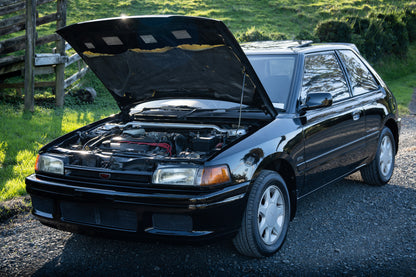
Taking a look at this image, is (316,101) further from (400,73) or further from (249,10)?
(249,10)

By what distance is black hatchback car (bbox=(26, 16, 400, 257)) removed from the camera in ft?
11.1

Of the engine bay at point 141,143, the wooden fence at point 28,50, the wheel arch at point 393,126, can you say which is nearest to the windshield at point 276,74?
the engine bay at point 141,143

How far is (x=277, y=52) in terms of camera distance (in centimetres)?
480

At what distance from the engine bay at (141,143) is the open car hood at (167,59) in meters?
0.41

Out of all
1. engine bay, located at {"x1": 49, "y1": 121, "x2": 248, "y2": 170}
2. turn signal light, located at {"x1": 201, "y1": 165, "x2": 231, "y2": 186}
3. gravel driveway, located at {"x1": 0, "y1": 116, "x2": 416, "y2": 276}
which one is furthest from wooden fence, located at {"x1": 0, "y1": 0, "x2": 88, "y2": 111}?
turn signal light, located at {"x1": 201, "y1": 165, "x2": 231, "y2": 186}

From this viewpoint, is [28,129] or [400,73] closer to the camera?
[28,129]

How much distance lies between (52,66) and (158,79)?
7.13 meters

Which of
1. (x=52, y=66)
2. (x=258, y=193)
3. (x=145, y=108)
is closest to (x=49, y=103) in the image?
(x=52, y=66)

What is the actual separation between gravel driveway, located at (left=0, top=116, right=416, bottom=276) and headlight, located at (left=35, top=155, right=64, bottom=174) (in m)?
0.73

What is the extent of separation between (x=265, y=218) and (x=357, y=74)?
2.55 m

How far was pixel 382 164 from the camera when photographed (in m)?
5.84

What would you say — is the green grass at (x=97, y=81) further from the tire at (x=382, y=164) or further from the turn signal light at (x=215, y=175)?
the tire at (x=382, y=164)

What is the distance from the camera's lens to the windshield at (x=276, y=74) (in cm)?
443

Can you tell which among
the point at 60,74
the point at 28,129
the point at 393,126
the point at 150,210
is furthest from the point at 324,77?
the point at 60,74
